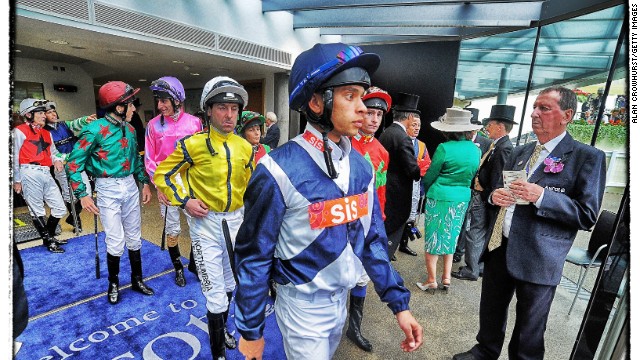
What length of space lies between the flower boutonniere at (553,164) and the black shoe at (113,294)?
381 centimetres

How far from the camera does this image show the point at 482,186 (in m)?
3.50

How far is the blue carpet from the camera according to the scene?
2365 mm

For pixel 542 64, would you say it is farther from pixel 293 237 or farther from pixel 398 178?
pixel 293 237

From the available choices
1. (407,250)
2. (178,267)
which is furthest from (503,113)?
(178,267)

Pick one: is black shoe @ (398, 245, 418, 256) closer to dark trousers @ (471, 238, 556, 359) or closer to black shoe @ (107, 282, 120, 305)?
dark trousers @ (471, 238, 556, 359)

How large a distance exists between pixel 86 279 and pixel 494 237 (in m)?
4.17

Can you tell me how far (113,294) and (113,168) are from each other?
→ 4.13 ft

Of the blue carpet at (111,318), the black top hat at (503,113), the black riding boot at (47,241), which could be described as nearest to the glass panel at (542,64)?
the black top hat at (503,113)

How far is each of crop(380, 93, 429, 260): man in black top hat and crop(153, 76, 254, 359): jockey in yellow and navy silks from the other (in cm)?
174

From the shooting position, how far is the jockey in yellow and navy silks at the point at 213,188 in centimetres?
219

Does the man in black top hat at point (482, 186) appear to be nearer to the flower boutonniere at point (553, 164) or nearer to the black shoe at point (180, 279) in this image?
the flower boutonniere at point (553, 164)

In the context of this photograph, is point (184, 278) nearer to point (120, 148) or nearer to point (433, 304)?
point (120, 148)

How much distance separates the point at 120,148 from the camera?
2861mm

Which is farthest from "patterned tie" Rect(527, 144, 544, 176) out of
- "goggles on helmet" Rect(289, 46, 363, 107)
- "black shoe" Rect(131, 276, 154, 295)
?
"black shoe" Rect(131, 276, 154, 295)
